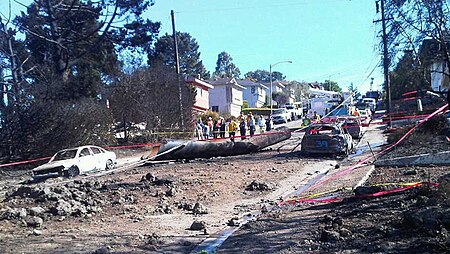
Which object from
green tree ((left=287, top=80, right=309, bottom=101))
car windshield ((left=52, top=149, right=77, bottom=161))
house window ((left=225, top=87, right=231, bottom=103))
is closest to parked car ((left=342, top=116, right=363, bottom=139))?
car windshield ((left=52, top=149, right=77, bottom=161))

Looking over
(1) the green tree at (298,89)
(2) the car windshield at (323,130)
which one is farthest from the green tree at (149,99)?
(1) the green tree at (298,89)

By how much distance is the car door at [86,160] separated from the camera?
69.8 feet

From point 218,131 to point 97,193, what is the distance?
23.7 m

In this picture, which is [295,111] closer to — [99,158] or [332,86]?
[99,158]

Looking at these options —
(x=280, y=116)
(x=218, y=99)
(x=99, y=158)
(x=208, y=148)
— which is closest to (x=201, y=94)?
(x=280, y=116)

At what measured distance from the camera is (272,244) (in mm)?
7621

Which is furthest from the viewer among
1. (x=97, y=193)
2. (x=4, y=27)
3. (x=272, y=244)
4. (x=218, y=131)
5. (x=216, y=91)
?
(x=216, y=91)

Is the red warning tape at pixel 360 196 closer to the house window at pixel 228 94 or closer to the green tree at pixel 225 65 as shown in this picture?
the house window at pixel 228 94

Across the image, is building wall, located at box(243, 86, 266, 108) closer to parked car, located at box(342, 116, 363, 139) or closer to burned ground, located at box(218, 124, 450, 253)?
parked car, located at box(342, 116, 363, 139)

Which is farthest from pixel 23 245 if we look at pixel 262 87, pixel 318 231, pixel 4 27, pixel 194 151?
pixel 262 87

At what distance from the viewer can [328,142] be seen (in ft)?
70.9

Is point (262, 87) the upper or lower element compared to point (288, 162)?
upper

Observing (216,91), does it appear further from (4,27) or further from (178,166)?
(178,166)

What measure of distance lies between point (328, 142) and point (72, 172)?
10525 mm
